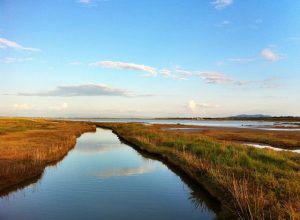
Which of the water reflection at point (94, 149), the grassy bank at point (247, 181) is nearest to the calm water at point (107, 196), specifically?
the grassy bank at point (247, 181)

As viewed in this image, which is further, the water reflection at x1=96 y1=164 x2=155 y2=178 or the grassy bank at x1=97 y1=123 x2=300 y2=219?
the water reflection at x1=96 y1=164 x2=155 y2=178

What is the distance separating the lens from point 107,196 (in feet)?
60.6

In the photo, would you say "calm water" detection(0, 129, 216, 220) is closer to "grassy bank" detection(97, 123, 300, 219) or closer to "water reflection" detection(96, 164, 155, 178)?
"water reflection" detection(96, 164, 155, 178)

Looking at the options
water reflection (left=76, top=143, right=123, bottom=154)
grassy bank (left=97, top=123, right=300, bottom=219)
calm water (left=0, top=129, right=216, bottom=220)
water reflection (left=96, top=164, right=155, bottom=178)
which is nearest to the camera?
grassy bank (left=97, top=123, right=300, bottom=219)

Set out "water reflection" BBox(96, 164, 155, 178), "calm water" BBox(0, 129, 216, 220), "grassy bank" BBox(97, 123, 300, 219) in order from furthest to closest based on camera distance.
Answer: "water reflection" BBox(96, 164, 155, 178) < "calm water" BBox(0, 129, 216, 220) < "grassy bank" BBox(97, 123, 300, 219)

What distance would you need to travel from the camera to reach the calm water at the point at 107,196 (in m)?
15.4

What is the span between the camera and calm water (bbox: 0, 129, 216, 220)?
1544 cm

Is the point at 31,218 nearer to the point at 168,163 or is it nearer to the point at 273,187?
the point at 273,187

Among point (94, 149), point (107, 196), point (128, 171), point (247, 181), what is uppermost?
point (247, 181)

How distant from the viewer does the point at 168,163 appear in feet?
99.8

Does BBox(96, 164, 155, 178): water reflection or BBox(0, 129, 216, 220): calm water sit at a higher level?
BBox(96, 164, 155, 178): water reflection

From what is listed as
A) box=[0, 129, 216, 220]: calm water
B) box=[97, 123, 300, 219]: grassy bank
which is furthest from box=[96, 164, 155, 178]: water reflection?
box=[97, 123, 300, 219]: grassy bank

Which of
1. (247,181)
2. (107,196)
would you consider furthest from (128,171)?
(247,181)

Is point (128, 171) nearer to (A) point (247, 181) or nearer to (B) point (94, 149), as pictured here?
(A) point (247, 181)
